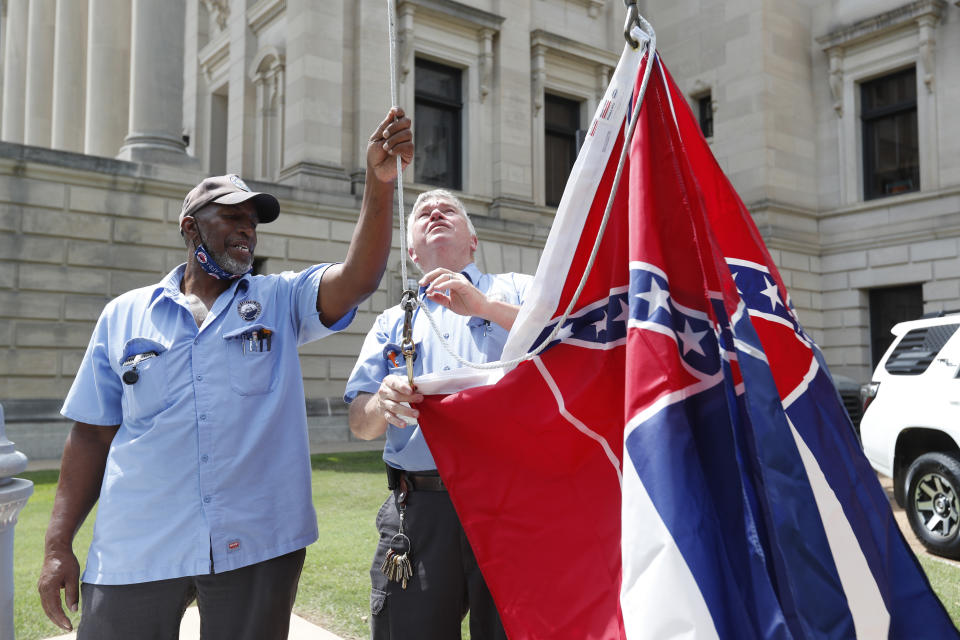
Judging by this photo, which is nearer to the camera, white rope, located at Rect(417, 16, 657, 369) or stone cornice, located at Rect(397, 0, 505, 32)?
white rope, located at Rect(417, 16, 657, 369)

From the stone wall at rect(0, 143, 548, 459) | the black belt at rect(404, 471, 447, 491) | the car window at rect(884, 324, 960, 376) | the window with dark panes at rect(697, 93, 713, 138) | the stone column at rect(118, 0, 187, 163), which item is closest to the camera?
the black belt at rect(404, 471, 447, 491)

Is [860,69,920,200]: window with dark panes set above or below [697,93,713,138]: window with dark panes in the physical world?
below

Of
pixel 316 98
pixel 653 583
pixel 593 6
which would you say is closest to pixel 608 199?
pixel 653 583

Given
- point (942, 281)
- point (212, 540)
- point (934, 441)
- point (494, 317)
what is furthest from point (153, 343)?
point (942, 281)

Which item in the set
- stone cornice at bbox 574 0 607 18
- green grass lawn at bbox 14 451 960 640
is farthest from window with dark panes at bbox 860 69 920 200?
green grass lawn at bbox 14 451 960 640

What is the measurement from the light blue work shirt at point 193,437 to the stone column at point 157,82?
14.0 metres

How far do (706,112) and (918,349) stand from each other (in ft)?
59.6

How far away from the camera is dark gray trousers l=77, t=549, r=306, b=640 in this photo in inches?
93.8

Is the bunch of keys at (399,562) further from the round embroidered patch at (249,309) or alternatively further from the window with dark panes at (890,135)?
the window with dark panes at (890,135)

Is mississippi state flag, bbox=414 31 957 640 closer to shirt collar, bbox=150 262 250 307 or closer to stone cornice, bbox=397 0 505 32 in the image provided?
shirt collar, bbox=150 262 250 307

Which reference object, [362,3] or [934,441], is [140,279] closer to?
[362,3]

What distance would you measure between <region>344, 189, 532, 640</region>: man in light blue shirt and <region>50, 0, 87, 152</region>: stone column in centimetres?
2167

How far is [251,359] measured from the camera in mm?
2623

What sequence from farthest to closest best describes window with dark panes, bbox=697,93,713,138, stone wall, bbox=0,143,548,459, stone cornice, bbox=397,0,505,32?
window with dark panes, bbox=697,93,713,138
stone cornice, bbox=397,0,505,32
stone wall, bbox=0,143,548,459
